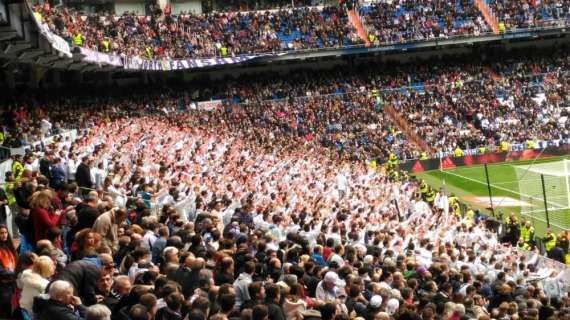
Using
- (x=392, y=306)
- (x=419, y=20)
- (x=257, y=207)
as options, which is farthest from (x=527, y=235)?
(x=419, y=20)

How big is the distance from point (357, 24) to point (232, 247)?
45524 mm

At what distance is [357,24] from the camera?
5447 centimetres

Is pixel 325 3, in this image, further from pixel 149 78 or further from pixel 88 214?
pixel 88 214

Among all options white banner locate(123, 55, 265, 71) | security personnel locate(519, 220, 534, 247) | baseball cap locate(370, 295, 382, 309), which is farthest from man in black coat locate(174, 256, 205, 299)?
white banner locate(123, 55, 265, 71)

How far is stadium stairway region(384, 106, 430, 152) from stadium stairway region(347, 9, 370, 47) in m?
6.00

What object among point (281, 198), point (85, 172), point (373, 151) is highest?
point (85, 172)

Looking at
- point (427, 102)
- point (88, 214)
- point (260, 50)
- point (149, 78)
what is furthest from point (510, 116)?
point (88, 214)

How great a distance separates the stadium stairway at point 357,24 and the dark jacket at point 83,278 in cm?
4589

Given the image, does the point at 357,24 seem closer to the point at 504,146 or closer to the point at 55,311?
the point at 504,146

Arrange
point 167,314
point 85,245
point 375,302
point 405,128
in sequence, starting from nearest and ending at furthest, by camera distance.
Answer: point 167,314 → point 85,245 → point 375,302 → point 405,128

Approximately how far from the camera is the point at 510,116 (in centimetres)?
4850

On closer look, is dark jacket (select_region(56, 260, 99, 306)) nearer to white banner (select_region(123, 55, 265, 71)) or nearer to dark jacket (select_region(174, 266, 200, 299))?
dark jacket (select_region(174, 266, 200, 299))

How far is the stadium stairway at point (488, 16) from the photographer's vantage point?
179 feet

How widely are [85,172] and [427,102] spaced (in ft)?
124
